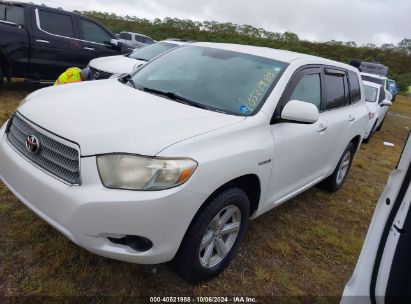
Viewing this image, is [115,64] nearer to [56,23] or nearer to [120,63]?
[120,63]

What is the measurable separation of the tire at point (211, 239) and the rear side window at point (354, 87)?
2.70m

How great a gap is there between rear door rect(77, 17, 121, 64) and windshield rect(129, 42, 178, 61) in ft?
2.78

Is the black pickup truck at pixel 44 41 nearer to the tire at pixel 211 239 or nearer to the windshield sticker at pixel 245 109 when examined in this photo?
the windshield sticker at pixel 245 109

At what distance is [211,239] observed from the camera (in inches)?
108

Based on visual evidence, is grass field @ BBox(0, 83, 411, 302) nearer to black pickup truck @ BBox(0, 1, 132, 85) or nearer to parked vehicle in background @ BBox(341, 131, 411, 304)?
parked vehicle in background @ BBox(341, 131, 411, 304)

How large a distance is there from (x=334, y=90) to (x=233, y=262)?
90.4 inches

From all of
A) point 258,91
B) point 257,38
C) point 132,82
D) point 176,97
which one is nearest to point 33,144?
point 176,97

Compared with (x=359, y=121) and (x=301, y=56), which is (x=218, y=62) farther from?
(x=359, y=121)

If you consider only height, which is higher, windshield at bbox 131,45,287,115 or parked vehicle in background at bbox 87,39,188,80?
windshield at bbox 131,45,287,115

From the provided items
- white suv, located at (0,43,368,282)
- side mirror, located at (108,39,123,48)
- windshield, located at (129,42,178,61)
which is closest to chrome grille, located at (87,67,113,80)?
windshield, located at (129,42,178,61)

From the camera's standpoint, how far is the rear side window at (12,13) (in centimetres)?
710

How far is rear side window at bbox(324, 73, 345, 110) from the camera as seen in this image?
404 centimetres

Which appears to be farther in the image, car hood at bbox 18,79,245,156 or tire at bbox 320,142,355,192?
tire at bbox 320,142,355,192

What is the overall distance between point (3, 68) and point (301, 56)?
5.92 m
